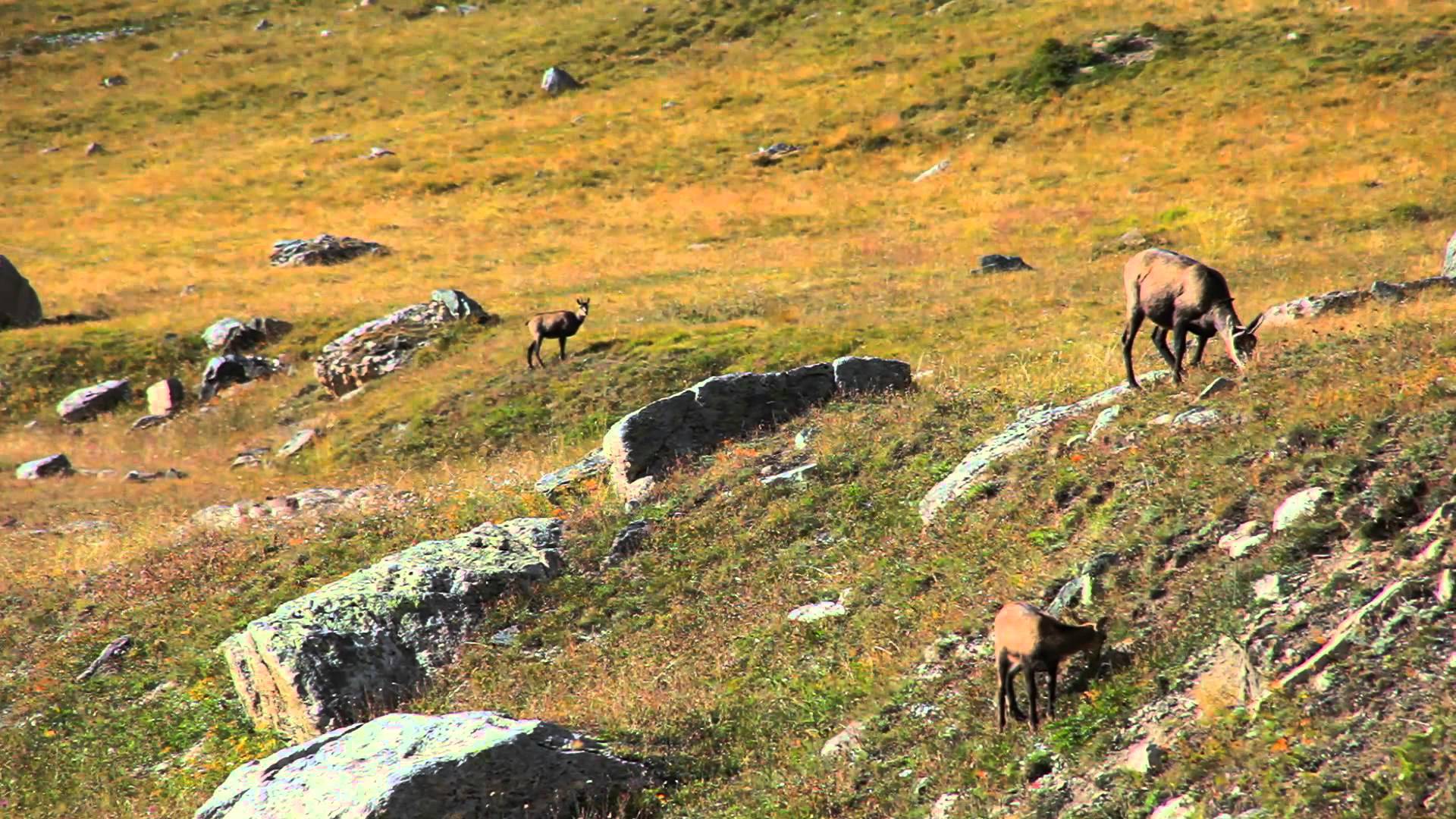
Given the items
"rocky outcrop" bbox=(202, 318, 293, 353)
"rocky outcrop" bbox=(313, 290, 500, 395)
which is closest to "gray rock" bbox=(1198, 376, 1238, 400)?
"rocky outcrop" bbox=(313, 290, 500, 395)

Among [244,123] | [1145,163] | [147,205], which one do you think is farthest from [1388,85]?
[244,123]

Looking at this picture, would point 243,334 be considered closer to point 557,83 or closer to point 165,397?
point 165,397

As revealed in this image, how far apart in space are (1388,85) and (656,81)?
44947 millimetres

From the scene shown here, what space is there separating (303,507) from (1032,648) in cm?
1928

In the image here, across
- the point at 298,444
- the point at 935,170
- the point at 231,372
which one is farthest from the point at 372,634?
the point at 935,170

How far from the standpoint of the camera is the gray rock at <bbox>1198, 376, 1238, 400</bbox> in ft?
47.4

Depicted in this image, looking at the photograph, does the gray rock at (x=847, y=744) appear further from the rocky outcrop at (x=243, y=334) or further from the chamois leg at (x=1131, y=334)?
the rocky outcrop at (x=243, y=334)

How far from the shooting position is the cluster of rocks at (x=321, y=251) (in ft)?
184

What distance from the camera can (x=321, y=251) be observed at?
56.4m

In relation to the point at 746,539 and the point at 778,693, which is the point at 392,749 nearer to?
the point at 778,693

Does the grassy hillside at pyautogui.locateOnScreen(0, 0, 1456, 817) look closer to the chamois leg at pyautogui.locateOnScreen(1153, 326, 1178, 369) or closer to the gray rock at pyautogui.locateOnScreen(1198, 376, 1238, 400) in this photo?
the gray rock at pyautogui.locateOnScreen(1198, 376, 1238, 400)

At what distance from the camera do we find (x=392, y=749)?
1107 centimetres

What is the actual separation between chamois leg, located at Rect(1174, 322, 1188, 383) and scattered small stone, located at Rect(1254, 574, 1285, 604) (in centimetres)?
580

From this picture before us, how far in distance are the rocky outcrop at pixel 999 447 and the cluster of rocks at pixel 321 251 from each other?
44937 millimetres
